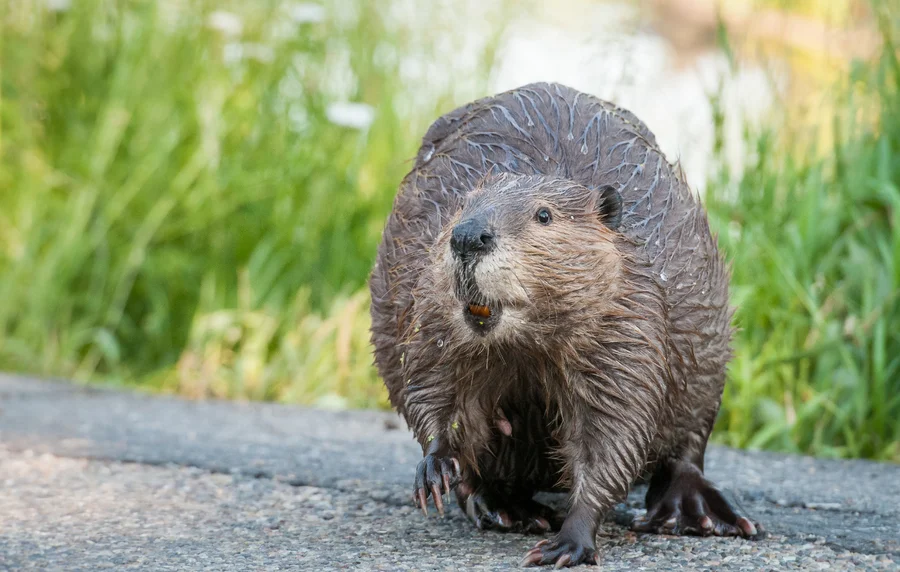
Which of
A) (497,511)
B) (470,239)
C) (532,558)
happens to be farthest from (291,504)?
(470,239)

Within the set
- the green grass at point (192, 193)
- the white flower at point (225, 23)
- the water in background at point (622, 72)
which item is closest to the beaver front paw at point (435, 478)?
the water in background at point (622, 72)

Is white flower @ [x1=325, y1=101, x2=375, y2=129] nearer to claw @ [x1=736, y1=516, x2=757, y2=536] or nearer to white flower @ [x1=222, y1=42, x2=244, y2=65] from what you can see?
white flower @ [x1=222, y1=42, x2=244, y2=65]

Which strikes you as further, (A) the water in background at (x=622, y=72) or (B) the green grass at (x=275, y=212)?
(A) the water in background at (x=622, y=72)

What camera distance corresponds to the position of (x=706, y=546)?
2518mm

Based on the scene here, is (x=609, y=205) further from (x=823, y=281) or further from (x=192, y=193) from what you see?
(x=192, y=193)

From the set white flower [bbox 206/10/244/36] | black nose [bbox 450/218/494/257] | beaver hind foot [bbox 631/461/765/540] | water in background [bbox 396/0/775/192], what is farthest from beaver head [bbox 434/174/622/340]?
white flower [bbox 206/10/244/36]

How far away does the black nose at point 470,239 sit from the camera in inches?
84.6

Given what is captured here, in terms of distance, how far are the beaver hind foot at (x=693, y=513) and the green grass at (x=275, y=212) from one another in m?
1.33

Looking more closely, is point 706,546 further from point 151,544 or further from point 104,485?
point 104,485

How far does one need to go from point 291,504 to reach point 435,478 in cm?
61

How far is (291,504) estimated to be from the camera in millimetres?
2912

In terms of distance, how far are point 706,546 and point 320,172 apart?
3.44m

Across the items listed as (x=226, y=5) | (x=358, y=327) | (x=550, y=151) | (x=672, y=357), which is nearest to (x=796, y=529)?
(x=672, y=357)

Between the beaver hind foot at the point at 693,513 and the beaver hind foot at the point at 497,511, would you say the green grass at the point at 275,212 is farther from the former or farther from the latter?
the beaver hind foot at the point at 497,511
